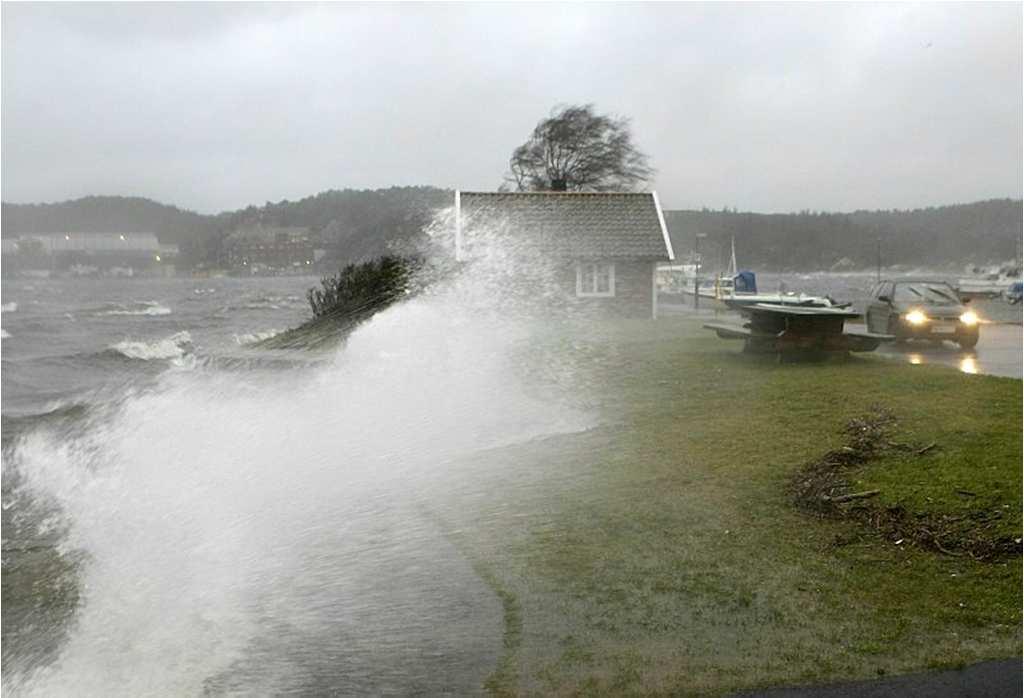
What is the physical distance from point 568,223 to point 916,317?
726 cm

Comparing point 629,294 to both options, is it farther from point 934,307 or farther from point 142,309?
point 142,309

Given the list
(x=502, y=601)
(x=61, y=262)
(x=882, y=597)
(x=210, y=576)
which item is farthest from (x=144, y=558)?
(x=61, y=262)

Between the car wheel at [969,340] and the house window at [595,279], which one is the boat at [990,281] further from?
A: the house window at [595,279]

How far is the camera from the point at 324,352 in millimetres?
11773

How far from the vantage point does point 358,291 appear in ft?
47.4

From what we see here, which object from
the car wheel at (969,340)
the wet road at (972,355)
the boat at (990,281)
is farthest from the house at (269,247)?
the boat at (990,281)

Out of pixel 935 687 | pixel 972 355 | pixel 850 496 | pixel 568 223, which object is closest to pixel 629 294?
pixel 568 223

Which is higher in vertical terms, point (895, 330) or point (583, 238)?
point (583, 238)

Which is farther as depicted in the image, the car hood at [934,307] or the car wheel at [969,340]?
the car hood at [934,307]

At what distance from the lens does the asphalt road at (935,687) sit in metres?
3.57

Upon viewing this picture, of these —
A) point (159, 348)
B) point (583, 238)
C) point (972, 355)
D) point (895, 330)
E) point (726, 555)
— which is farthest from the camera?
point (583, 238)

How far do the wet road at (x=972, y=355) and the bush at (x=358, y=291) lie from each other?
7.91 m

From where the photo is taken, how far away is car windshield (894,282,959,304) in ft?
56.8

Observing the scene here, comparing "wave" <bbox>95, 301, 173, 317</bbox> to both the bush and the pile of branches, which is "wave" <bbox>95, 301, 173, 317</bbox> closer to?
the bush
